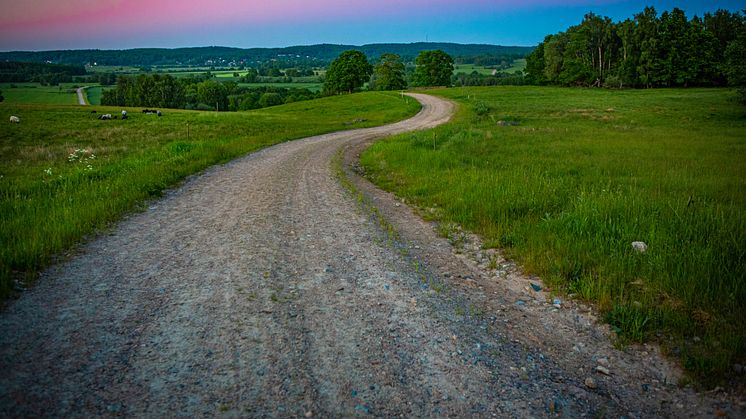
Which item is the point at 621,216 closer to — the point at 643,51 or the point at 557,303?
the point at 557,303

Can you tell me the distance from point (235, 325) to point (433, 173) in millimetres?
9975

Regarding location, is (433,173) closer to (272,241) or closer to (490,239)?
(490,239)

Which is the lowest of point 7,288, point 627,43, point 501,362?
point 501,362

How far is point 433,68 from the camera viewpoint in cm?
9556

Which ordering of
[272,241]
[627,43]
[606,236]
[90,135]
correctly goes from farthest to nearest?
[627,43] → [90,135] → [272,241] → [606,236]

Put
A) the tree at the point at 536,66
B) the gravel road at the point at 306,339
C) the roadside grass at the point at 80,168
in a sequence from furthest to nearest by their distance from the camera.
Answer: the tree at the point at 536,66
the roadside grass at the point at 80,168
the gravel road at the point at 306,339

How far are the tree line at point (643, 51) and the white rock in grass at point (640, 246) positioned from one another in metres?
78.8

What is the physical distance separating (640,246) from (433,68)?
95.3 metres

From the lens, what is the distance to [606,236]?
724 centimetres

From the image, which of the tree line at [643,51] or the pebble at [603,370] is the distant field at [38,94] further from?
the tree line at [643,51]

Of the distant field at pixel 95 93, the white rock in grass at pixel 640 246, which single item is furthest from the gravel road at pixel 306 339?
the distant field at pixel 95 93

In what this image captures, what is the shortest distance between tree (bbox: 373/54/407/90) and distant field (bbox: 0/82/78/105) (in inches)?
2204

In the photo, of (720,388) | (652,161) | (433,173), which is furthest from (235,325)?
(652,161)

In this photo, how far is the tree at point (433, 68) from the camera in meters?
95.4
